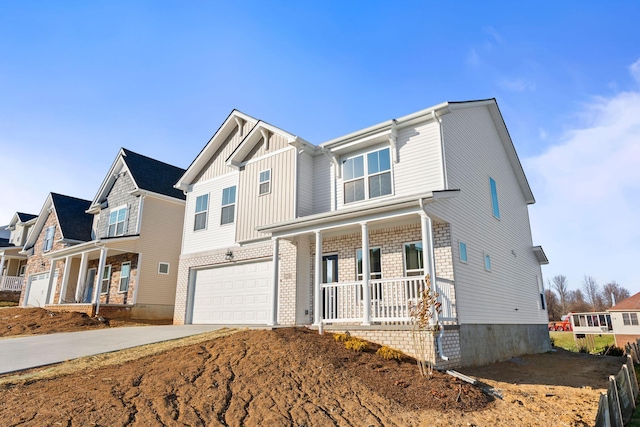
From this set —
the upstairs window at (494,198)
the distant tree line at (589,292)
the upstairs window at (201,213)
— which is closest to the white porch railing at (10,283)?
the upstairs window at (201,213)

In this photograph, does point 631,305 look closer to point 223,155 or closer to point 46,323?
point 223,155

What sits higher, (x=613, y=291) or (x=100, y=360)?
(x=613, y=291)

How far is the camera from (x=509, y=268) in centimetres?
1589

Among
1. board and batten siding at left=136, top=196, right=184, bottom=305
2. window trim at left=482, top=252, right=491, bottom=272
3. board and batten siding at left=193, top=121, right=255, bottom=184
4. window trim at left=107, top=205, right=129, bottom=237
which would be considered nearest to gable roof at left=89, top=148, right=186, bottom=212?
board and batten siding at left=136, top=196, right=184, bottom=305

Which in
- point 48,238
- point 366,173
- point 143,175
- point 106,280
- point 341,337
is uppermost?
point 143,175

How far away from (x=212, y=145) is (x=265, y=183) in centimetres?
409

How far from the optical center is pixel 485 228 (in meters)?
14.0

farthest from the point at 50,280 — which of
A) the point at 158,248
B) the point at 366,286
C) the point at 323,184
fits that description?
the point at 366,286

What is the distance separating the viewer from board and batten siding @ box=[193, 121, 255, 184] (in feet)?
55.8

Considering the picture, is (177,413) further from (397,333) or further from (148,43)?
(148,43)

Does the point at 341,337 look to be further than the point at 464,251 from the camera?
No

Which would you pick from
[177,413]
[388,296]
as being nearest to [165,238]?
[388,296]

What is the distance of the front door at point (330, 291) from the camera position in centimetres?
1120

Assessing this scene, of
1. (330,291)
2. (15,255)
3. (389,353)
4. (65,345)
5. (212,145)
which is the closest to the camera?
(389,353)
